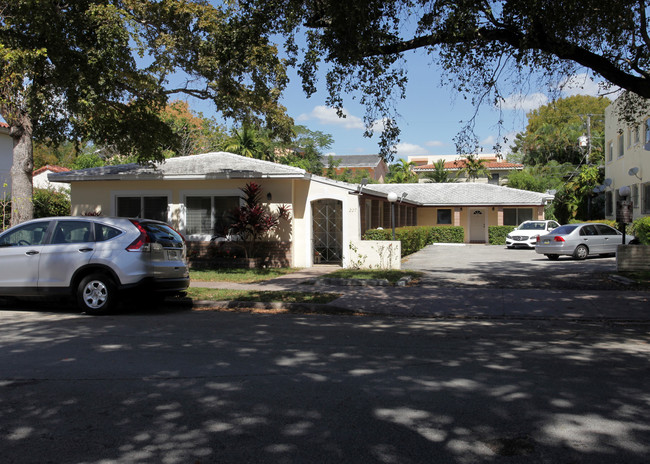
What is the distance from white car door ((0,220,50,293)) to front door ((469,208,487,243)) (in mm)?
32083

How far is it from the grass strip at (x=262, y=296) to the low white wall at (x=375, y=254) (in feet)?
17.7

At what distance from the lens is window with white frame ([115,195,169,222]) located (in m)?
18.4

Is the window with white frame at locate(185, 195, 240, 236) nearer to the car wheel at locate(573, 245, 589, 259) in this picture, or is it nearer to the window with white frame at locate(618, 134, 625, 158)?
the car wheel at locate(573, 245, 589, 259)

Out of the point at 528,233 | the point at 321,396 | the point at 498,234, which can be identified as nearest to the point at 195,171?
the point at 321,396

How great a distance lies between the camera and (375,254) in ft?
55.8

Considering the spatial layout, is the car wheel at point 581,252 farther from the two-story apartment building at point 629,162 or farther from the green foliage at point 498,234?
the green foliage at point 498,234

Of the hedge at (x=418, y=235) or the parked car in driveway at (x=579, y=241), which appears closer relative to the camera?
the hedge at (x=418, y=235)

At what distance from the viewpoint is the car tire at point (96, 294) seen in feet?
30.8

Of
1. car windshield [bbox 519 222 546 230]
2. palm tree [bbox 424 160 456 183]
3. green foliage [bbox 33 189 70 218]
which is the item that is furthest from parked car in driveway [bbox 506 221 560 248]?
green foliage [bbox 33 189 70 218]

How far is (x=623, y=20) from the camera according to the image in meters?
10.4

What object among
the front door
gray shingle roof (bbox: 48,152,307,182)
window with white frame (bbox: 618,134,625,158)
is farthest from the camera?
the front door

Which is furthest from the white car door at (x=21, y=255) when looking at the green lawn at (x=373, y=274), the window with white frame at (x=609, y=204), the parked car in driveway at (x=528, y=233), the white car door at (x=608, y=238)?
the window with white frame at (x=609, y=204)

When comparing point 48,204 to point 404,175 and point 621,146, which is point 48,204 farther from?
point 404,175

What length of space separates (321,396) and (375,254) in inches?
484
